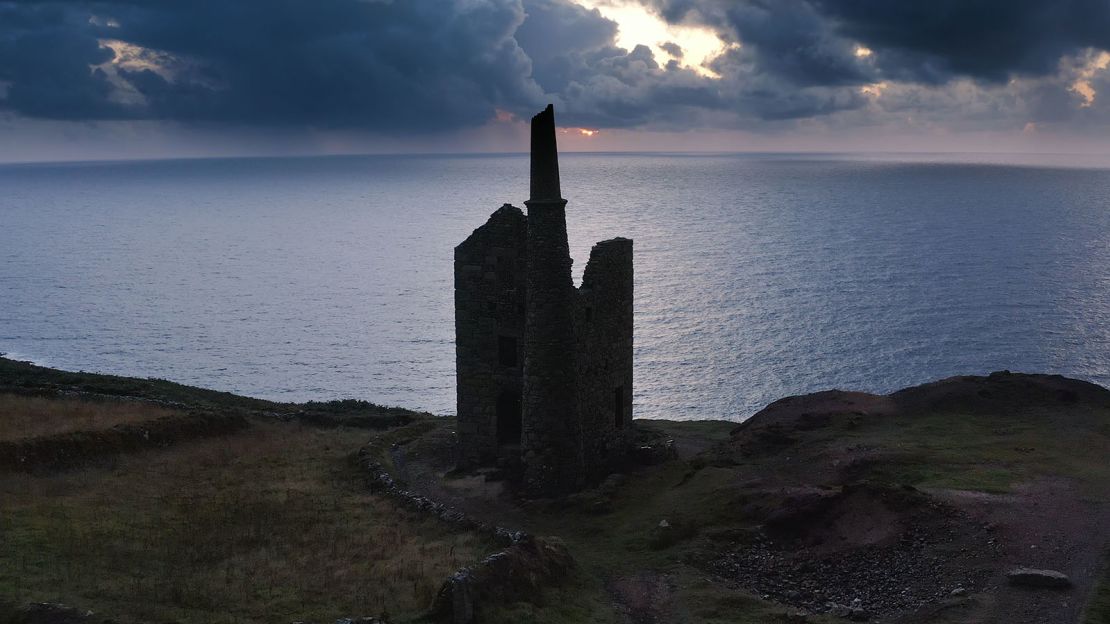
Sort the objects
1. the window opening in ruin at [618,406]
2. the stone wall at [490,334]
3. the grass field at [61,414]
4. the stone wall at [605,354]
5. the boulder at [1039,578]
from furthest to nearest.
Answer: the grass field at [61,414] < the window opening in ruin at [618,406] < the stone wall at [490,334] < the stone wall at [605,354] < the boulder at [1039,578]

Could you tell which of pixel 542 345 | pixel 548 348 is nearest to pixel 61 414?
pixel 542 345

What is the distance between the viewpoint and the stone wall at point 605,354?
32.8 meters

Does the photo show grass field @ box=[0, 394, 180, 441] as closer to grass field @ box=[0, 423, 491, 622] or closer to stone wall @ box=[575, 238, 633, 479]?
grass field @ box=[0, 423, 491, 622]

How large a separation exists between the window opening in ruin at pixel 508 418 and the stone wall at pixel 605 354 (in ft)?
9.67

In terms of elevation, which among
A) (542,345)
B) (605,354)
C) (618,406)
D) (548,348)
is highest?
(542,345)

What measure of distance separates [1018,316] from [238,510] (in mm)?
81995

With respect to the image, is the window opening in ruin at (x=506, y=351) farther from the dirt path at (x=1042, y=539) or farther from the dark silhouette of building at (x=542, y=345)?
the dirt path at (x=1042, y=539)

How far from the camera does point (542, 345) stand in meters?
30.6

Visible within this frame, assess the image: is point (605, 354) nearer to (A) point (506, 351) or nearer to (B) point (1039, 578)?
(A) point (506, 351)

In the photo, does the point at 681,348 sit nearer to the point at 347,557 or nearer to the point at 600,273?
the point at 600,273

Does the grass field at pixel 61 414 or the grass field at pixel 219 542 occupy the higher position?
the grass field at pixel 61 414

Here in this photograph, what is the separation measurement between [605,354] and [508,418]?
4.47m

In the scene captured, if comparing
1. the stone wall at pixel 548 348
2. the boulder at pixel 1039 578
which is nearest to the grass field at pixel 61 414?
the stone wall at pixel 548 348

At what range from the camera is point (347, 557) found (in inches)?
991
